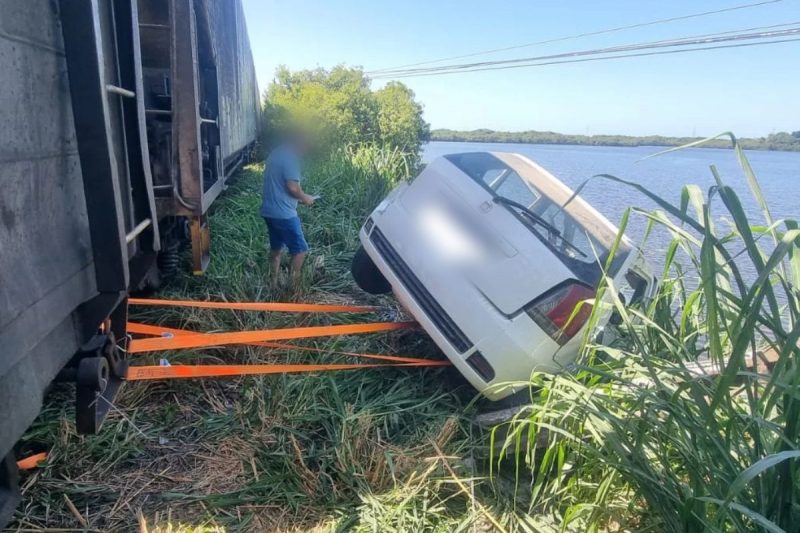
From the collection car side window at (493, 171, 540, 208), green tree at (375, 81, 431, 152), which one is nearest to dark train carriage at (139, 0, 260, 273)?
car side window at (493, 171, 540, 208)

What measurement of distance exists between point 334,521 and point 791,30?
5506mm

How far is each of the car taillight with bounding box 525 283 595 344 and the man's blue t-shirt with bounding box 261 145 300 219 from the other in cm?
258

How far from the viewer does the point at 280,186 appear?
15.9 feet

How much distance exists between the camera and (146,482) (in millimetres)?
2600

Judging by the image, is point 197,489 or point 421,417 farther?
point 421,417

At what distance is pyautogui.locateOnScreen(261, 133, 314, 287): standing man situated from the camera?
481 cm

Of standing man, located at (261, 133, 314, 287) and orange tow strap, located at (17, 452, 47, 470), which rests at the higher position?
standing man, located at (261, 133, 314, 287)

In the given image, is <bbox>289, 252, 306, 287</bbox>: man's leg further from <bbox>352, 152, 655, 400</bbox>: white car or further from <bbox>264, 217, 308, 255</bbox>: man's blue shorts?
<bbox>352, 152, 655, 400</bbox>: white car

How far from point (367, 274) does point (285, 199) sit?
3.45 feet

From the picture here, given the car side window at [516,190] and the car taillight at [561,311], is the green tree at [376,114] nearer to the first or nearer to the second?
the car side window at [516,190]

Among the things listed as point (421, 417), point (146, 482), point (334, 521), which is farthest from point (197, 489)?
point (421, 417)

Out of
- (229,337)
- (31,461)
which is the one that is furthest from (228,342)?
(31,461)

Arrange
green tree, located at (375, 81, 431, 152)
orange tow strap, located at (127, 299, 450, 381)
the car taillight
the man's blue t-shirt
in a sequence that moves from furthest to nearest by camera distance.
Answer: green tree, located at (375, 81, 431, 152)
the man's blue t-shirt
the car taillight
orange tow strap, located at (127, 299, 450, 381)

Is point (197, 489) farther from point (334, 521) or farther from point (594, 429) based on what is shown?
point (594, 429)
